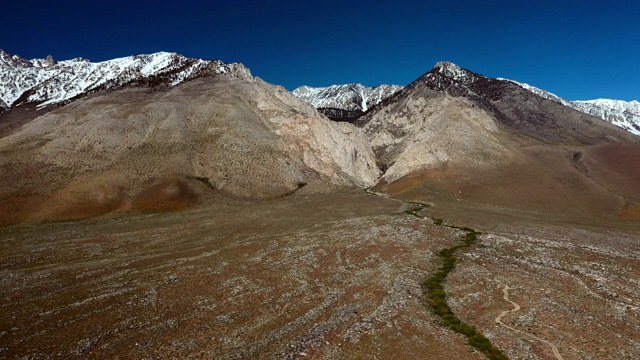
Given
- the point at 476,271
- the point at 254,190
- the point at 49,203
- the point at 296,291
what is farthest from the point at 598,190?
the point at 49,203

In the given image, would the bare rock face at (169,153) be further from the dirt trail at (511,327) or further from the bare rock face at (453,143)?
the dirt trail at (511,327)

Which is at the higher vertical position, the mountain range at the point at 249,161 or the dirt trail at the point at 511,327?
the mountain range at the point at 249,161

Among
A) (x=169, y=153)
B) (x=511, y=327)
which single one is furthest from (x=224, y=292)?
(x=169, y=153)

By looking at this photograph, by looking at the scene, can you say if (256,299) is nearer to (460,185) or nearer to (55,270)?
(55,270)

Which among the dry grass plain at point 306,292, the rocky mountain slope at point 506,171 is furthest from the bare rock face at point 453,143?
the dry grass plain at point 306,292

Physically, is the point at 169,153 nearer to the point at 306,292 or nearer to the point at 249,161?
Answer: the point at 249,161

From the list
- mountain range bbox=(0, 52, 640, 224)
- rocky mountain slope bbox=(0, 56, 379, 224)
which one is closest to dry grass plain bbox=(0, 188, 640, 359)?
mountain range bbox=(0, 52, 640, 224)

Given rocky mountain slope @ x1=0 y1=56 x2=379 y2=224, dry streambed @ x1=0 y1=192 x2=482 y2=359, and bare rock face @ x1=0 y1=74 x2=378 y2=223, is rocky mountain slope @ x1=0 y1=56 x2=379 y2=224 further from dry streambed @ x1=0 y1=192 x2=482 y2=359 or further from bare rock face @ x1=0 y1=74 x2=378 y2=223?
dry streambed @ x1=0 y1=192 x2=482 y2=359
